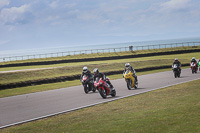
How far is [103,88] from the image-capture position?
15.8m

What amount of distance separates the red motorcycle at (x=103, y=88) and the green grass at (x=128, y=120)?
326 cm

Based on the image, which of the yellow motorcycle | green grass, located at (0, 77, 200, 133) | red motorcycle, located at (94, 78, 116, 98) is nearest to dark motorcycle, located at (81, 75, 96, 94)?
the yellow motorcycle

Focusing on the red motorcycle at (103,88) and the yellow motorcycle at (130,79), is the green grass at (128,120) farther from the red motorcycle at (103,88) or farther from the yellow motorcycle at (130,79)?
the yellow motorcycle at (130,79)

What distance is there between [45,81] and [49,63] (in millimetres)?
26585

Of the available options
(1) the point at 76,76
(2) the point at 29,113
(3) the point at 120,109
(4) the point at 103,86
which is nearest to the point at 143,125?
(3) the point at 120,109

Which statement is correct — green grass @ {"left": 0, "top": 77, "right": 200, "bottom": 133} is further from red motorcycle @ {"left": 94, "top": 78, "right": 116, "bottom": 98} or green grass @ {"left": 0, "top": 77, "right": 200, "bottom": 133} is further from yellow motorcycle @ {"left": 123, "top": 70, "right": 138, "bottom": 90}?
yellow motorcycle @ {"left": 123, "top": 70, "right": 138, "bottom": 90}

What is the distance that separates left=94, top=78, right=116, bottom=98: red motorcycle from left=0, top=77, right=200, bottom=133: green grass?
3.26m

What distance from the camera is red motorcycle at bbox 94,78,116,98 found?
15.7 meters

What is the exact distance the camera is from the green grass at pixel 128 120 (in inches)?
325

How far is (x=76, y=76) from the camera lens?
1281 inches

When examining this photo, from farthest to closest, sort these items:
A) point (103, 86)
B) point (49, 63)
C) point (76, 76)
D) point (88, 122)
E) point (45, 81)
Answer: point (49, 63) < point (76, 76) < point (45, 81) < point (103, 86) < point (88, 122)

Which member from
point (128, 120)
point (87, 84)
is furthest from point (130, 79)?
point (128, 120)

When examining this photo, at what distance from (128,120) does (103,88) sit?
21.1 feet

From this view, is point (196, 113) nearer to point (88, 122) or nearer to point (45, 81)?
point (88, 122)
